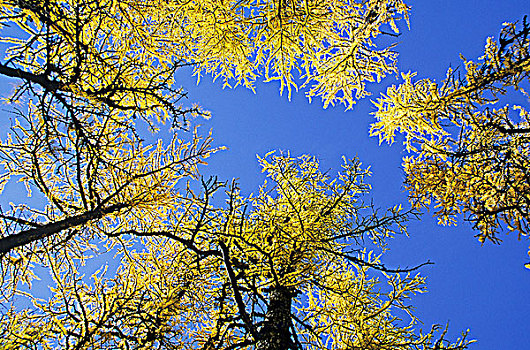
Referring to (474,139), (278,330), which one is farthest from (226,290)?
(474,139)

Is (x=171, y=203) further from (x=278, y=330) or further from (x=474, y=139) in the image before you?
A: (x=474, y=139)

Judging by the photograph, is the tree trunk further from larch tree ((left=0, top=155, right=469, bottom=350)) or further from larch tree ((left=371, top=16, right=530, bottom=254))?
larch tree ((left=371, top=16, right=530, bottom=254))

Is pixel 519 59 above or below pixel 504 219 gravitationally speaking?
above

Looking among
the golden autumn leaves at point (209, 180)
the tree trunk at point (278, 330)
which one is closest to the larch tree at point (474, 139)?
the golden autumn leaves at point (209, 180)

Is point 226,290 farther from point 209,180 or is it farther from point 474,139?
point 474,139

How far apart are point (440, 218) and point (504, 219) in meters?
0.97

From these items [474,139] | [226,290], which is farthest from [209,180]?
[474,139]

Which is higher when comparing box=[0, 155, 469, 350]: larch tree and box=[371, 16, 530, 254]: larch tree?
box=[371, 16, 530, 254]: larch tree

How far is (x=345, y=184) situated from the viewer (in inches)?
188

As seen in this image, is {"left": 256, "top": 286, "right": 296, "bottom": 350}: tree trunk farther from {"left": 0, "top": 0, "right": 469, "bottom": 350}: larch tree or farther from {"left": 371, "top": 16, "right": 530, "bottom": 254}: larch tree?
{"left": 371, "top": 16, "right": 530, "bottom": 254}: larch tree

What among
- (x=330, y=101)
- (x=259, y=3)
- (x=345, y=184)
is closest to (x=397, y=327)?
(x=345, y=184)

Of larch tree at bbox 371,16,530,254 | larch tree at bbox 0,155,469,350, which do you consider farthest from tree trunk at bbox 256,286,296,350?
larch tree at bbox 371,16,530,254

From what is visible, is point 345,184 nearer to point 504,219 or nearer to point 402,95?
point 402,95

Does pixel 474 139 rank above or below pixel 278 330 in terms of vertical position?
above
